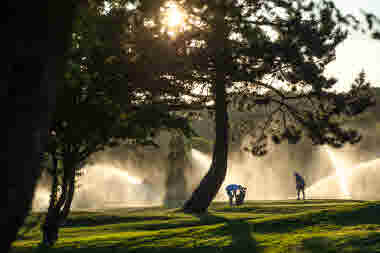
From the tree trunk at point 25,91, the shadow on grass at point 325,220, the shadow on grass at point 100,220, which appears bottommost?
the shadow on grass at point 100,220

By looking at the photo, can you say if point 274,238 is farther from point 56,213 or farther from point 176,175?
point 176,175

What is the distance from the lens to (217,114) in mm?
26406

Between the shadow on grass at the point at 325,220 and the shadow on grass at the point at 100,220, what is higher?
the shadow on grass at the point at 325,220

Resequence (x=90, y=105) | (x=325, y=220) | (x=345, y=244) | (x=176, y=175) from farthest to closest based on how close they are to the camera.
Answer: (x=176, y=175) < (x=90, y=105) < (x=325, y=220) < (x=345, y=244)

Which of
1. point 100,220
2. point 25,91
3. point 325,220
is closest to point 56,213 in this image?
point 325,220

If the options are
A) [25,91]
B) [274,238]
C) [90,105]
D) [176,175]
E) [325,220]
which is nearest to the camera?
[25,91]

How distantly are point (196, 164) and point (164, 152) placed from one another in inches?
1702

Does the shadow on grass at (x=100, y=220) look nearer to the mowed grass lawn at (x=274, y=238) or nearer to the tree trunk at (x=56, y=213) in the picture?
the tree trunk at (x=56, y=213)

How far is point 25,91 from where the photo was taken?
4215 millimetres

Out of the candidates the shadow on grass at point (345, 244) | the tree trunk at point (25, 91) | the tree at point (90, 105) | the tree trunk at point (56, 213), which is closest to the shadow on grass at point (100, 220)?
the tree trunk at point (56, 213)

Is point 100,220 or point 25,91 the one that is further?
point 100,220

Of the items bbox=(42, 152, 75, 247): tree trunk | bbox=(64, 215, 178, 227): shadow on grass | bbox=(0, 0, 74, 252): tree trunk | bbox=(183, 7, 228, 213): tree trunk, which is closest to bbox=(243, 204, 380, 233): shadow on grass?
bbox=(42, 152, 75, 247): tree trunk

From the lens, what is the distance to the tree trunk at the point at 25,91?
4.13 m

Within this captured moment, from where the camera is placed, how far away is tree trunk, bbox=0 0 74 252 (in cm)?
413
